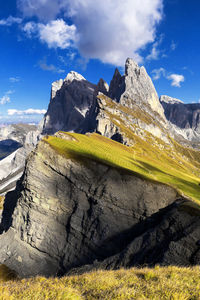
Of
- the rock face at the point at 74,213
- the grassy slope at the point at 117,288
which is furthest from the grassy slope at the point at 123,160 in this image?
the grassy slope at the point at 117,288

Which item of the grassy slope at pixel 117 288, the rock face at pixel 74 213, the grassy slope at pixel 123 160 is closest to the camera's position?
the grassy slope at pixel 117 288

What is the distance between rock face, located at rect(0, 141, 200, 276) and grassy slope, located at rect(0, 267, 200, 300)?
1786cm

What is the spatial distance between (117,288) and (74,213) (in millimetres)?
28840

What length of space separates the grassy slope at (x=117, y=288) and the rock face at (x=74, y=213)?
703 inches

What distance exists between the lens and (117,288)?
7.75 m

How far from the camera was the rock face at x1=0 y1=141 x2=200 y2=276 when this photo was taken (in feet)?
103

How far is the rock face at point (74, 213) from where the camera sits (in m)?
31.3

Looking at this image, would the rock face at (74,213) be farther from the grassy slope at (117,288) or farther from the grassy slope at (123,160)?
the grassy slope at (117,288)

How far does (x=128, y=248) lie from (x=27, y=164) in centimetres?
2698

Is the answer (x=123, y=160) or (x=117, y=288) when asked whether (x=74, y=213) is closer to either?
(x=123, y=160)

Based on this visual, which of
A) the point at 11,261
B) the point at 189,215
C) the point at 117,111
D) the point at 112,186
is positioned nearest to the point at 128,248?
the point at 189,215

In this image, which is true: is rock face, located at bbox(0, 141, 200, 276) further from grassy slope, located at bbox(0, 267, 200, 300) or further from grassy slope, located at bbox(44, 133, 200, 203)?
grassy slope, located at bbox(0, 267, 200, 300)

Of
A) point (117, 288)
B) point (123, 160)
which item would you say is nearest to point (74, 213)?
point (123, 160)

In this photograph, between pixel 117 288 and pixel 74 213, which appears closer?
pixel 117 288
